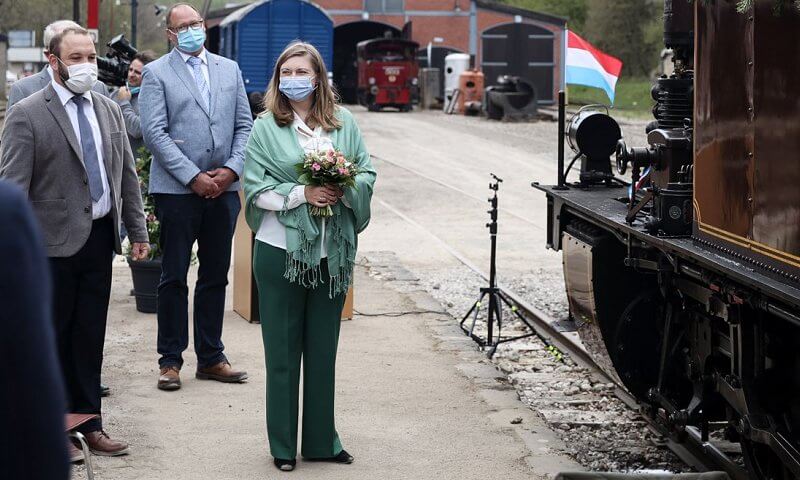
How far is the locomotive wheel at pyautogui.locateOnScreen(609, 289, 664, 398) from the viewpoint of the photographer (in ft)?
23.9

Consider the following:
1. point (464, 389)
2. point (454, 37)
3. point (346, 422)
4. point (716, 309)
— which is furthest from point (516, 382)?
point (454, 37)

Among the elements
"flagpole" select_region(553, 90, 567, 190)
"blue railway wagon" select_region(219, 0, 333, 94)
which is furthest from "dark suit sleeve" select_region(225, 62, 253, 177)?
"blue railway wagon" select_region(219, 0, 333, 94)

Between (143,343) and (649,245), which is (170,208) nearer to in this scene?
(143,343)

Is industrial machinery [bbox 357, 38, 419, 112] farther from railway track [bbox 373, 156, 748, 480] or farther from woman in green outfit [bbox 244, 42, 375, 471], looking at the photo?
woman in green outfit [bbox 244, 42, 375, 471]

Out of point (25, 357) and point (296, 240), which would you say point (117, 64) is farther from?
point (25, 357)

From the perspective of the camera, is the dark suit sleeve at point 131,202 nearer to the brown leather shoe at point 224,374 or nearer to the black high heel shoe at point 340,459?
the brown leather shoe at point 224,374

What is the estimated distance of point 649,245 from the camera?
6387 mm

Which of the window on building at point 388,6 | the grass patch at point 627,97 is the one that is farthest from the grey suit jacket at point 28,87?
the window on building at point 388,6

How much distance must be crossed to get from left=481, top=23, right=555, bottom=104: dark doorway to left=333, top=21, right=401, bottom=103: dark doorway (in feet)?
16.4

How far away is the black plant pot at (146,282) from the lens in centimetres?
997

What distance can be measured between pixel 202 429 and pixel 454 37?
171 ft

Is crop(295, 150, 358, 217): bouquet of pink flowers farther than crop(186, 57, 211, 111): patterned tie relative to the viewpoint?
No

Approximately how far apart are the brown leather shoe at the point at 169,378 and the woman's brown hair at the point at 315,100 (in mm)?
2168

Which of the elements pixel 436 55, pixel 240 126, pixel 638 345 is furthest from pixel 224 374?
pixel 436 55
